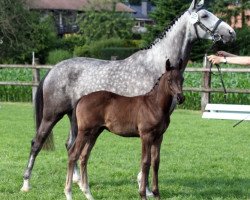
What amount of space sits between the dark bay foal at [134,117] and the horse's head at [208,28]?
2.97 feet

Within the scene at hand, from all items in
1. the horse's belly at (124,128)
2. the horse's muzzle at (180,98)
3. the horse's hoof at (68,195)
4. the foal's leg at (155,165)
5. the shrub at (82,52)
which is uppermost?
the horse's muzzle at (180,98)

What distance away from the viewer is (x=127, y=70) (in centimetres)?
789

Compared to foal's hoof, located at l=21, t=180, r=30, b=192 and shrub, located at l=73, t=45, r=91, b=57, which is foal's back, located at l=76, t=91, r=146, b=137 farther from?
shrub, located at l=73, t=45, r=91, b=57

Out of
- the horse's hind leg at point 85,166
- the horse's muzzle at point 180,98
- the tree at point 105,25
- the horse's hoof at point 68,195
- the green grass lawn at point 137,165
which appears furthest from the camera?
the tree at point 105,25

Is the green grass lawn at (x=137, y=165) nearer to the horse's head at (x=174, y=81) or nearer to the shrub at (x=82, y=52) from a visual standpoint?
the horse's head at (x=174, y=81)

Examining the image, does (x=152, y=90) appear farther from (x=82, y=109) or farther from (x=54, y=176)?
(x=54, y=176)

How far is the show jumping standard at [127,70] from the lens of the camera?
7691 millimetres

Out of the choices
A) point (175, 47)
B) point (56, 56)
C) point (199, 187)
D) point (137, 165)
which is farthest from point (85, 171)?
point (56, 56)

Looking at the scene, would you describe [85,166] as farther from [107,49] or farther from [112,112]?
[107,49]

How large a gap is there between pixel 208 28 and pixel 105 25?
155ft

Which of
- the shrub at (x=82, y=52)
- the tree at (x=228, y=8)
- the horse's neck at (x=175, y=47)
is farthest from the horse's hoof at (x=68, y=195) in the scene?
the tree at (x=228, y=8)

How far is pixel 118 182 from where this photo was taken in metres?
8.67

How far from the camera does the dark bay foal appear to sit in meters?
6.96

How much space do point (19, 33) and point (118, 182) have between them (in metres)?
32.8
